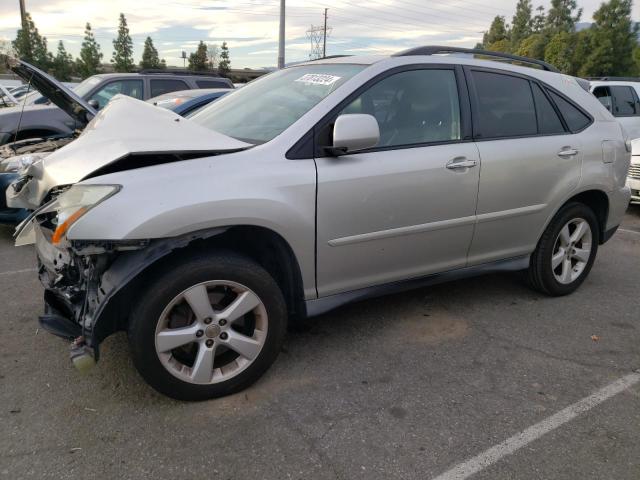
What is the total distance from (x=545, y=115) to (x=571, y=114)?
0.28m

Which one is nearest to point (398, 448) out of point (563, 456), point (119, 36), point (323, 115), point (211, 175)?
point (563, 456)

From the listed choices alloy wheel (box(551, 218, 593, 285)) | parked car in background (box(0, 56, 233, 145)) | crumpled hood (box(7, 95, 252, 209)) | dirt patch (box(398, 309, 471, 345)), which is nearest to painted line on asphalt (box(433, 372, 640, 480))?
dirt patch (box(398, 309, 471, 345))

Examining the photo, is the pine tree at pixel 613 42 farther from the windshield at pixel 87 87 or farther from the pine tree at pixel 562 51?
the windshield at pixel 87 87

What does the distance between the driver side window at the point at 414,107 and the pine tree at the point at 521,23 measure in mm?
47850

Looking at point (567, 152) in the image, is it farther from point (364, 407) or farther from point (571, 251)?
point (364, 407)

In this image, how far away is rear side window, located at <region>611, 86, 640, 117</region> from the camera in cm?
989

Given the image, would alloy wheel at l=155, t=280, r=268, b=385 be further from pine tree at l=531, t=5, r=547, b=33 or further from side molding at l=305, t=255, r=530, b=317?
pine tree at l=531, t=5, r=547, b=33

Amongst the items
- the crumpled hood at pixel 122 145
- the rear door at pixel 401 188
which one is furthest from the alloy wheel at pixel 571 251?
the crumpled hood at pixel 122 145

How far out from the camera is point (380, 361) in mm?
3152

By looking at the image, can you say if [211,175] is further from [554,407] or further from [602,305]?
[602,305]

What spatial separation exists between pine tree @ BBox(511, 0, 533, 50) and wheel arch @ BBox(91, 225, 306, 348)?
161 ft

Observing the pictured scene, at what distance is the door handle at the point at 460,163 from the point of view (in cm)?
326

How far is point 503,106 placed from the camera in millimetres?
3660

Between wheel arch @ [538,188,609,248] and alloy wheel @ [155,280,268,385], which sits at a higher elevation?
wheel arch @ [538,188,609,248]
